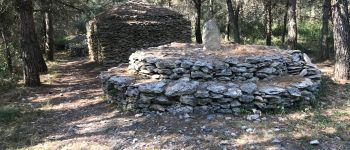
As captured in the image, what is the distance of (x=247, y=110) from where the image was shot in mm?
8938

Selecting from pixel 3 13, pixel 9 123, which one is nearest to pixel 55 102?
pixel 9 123

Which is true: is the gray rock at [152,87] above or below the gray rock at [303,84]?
above

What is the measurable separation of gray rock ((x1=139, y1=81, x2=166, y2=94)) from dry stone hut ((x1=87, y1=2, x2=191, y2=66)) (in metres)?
8.00

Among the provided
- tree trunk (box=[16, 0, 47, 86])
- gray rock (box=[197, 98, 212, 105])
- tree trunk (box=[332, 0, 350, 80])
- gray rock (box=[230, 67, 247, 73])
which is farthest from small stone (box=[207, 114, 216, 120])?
tree trunk (box=[16, 0, 47, 86])

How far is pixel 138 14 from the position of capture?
1811cm

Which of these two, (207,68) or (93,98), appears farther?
(93,98)

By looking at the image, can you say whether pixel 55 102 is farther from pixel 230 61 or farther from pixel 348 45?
pixel 348 45

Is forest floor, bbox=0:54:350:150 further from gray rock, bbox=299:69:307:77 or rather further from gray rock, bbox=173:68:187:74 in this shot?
gray rock, bbox=173:68:187:74

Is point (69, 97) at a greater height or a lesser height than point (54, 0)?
lesser

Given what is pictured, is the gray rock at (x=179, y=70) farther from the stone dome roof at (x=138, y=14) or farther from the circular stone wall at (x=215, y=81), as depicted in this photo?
the stone dome roof at (x=138, y=14)

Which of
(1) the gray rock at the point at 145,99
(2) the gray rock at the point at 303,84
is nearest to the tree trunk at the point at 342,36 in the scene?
(2) the gray rock at the point at 303,84

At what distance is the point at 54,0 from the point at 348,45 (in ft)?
40.3

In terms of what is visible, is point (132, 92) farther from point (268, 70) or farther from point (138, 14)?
point (138, 14)

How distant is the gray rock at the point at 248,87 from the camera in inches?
352
